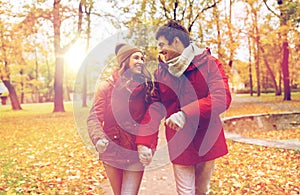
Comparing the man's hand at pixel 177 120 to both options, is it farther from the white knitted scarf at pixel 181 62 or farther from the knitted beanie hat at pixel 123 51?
the knitted beanie hat at pixel 123 51

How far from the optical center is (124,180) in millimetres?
2760

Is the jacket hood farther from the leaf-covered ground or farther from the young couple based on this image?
the leaf-covered ground

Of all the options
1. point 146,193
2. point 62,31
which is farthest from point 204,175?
point 62,31

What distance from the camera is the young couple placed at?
2336 millimetres

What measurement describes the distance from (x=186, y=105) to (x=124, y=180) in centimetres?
87

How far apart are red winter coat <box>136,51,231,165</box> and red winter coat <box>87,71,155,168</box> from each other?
0.09 meters

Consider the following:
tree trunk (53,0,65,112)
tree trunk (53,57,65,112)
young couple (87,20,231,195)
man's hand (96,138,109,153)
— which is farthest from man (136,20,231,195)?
tree trunk (53,57,65,112)

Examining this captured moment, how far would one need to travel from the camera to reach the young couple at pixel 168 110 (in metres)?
2.34

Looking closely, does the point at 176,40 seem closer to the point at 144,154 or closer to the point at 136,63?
the point at 136,63

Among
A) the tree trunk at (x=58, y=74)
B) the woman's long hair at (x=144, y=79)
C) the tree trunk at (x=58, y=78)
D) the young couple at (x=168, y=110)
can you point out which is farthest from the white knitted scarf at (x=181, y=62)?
the tree trunk at (x=58, y=78)

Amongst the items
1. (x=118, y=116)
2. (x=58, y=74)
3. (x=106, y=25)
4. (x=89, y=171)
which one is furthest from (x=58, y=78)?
(x=118, y=116)

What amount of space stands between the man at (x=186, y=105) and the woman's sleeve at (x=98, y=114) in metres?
0.31

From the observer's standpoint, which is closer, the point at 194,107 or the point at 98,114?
the point at 194,107

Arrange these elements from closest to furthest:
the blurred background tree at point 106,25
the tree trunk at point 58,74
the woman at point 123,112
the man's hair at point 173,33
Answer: the man's hair at point 173,33, the woman at point 123,112, the blurred background tree at point 106,25, the tree trunk at point 58,74
